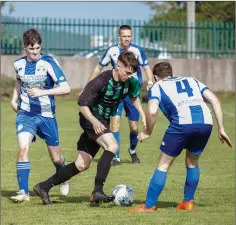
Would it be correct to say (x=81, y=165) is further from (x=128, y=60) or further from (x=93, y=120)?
(x=128, y=60)

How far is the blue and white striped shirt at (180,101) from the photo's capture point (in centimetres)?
1018

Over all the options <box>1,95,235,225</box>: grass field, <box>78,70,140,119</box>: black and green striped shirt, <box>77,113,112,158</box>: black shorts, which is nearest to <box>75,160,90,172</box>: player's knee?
<box>77,113,112,158</box>: black shorts

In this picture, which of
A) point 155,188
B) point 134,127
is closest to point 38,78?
point 155,188

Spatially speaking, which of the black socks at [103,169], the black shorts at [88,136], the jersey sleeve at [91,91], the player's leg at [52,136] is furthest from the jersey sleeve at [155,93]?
the player's leg at [52,136]

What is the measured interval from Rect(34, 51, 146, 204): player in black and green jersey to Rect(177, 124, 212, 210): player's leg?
2.12 ft

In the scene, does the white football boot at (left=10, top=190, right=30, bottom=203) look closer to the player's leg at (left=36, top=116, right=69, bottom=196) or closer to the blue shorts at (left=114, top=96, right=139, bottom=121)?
the player's leg at (left=36, top=116, right=69, bottom=196)

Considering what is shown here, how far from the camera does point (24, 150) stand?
11.4m

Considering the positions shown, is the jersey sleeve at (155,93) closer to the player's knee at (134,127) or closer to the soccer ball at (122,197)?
the soccer ball at (122,197)

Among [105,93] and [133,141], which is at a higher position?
[105,93]

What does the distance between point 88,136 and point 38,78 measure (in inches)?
41.7

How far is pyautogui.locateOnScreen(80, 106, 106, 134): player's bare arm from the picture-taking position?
10578 millimetres

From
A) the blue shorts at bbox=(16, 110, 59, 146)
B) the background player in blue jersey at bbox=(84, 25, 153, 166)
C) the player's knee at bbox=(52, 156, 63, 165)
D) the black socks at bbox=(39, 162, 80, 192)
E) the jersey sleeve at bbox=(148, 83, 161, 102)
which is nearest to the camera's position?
the jersey sleeve at bbox=(148, 83, 161, 102)

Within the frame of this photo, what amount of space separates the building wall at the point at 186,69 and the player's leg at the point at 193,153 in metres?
21.9

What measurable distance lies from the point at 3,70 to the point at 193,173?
73.9ft
